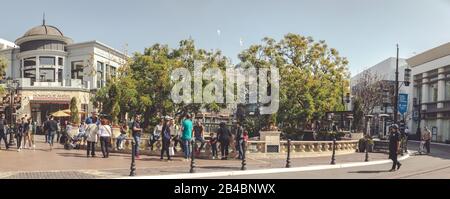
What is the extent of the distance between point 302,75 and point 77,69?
91.6ft

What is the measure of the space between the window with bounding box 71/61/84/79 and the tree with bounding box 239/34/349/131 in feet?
76.3

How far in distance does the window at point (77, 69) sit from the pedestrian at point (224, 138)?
1338 inches

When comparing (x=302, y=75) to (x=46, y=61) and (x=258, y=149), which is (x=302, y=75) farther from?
(x=46, y=61)

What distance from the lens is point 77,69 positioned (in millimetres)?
46938

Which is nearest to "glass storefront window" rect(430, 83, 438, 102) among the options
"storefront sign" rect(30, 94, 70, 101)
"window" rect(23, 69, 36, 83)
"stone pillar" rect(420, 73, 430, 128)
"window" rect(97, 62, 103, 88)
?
"stone pillar" rect(420, 73, 430, 128)

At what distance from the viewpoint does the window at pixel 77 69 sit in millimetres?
46781

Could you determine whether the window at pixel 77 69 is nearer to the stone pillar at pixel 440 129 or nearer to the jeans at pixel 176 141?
the jeans at pixel 176 141

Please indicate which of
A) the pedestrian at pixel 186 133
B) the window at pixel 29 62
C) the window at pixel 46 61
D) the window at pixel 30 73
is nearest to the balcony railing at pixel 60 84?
the window at pixel 30 73
